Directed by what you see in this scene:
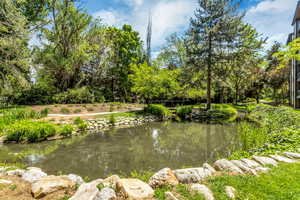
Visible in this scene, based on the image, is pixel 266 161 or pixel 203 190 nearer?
pixel 203 190

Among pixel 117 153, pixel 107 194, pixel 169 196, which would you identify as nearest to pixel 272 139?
pixel 169 196

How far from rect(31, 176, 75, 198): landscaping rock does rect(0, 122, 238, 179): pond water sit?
112cm

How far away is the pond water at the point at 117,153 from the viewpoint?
390 centimetres

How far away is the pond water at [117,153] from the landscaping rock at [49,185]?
1.12m

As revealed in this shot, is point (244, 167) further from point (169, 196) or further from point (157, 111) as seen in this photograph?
point (157, 111)

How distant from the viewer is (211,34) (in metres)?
13.1

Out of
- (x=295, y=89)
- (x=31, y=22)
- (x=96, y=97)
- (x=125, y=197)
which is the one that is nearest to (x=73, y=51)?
(x=31, y=22)

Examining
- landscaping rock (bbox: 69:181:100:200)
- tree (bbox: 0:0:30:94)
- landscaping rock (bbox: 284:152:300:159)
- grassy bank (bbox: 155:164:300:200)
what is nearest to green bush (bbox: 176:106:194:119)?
landscaping rock (bbox: 284:152:300:159)

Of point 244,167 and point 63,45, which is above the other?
point 63,45

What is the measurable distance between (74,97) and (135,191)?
1359 centimetres

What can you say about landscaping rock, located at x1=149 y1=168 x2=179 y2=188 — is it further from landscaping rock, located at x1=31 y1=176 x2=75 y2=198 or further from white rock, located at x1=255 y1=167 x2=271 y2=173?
white rock, located at x1=255 y1=167 x2=271 y2=173

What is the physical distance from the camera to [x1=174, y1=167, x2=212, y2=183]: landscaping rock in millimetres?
2398

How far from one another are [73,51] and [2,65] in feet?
18.8

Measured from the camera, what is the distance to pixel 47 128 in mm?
6281
